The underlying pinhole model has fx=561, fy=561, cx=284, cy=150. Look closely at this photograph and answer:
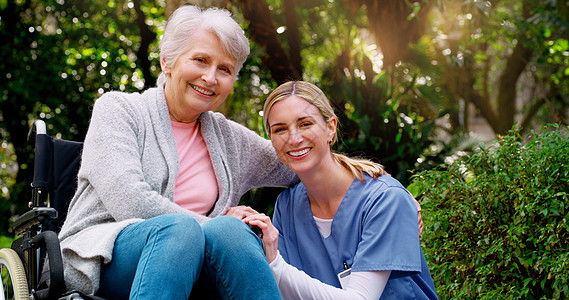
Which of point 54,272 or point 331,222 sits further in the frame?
point 331,222

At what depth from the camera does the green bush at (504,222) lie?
224 cm

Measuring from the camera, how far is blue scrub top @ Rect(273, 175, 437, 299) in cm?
187

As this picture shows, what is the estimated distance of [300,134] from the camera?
2.00 m

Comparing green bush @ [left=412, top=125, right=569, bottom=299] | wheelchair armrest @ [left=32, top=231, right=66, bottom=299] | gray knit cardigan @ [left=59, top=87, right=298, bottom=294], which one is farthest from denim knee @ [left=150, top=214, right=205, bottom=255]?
green bush @ [left=412, top=125, right=569, bottom=299]

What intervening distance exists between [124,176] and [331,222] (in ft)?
2.53

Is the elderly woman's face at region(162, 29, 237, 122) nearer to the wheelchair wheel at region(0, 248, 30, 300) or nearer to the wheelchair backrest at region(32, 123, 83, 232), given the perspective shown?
the wheelchair backrest at region(32, 123, 83, 232)

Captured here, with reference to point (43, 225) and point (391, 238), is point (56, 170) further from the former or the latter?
point (391, 238)

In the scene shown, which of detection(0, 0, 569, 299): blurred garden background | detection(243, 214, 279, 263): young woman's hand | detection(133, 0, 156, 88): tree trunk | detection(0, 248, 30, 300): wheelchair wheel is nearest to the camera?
detection(243, 214, 279, 263): young woman's hand

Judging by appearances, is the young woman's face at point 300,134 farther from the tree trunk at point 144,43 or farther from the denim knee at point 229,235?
the tree trunk at point 144,43

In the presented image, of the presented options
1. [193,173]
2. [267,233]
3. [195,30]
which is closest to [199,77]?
[195,30]

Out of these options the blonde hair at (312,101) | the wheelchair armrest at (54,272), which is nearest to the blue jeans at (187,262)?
the wheelchair armrest at (54,272)

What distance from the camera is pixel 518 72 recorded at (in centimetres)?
946

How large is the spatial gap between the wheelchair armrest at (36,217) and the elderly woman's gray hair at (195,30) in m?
0.73

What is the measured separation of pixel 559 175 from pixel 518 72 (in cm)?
783
